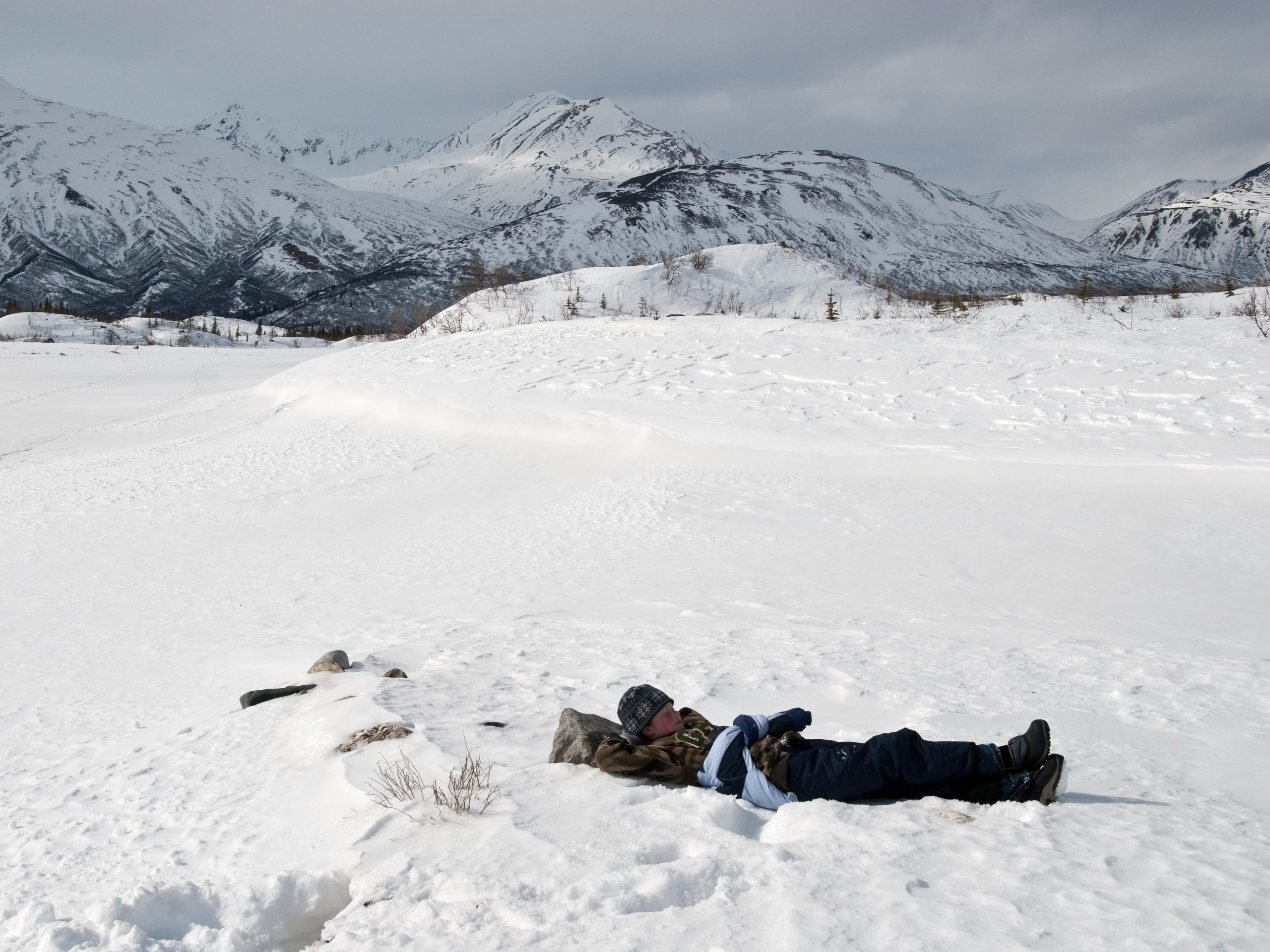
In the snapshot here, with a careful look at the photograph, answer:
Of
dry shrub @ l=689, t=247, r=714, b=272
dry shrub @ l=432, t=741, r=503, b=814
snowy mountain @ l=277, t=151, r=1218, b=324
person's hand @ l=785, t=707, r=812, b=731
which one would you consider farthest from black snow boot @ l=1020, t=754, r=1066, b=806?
snowy mountain @ l=277, t=151, r=1218, b=324

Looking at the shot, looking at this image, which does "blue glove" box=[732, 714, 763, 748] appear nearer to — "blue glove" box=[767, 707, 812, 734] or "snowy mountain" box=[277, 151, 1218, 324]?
"blue glove" box=[767, 707, 812, 734]

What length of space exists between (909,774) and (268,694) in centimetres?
410

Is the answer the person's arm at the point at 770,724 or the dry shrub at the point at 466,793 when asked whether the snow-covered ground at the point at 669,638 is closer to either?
the dry shrub at the point at 466,793

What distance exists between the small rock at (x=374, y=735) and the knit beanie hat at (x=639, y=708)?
123 cm

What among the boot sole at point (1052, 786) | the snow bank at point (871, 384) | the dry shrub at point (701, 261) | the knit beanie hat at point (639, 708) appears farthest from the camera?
the dry shrub at point (701, 261)

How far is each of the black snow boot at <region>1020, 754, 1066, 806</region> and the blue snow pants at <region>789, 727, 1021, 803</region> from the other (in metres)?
0.09

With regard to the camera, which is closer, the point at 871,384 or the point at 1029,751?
the point at 1029,751

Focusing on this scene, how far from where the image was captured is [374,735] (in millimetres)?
4562

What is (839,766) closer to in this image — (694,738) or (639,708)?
(694,738)

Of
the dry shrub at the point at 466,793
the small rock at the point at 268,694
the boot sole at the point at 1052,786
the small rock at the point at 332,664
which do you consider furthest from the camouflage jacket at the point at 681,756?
the small rock at the point at 332,664

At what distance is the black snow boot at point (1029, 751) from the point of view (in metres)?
3.52

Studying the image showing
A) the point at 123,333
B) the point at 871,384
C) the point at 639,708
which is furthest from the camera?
the point at 123,333

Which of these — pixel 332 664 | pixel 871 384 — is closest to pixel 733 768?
pixel 332 664

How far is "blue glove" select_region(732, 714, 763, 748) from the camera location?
3.81 m
